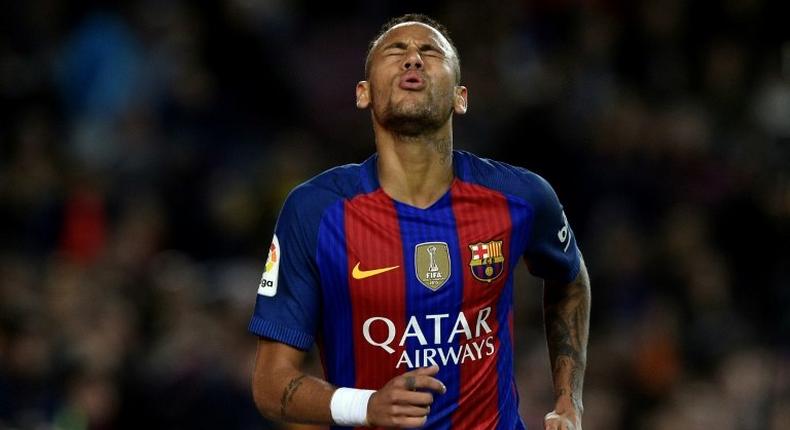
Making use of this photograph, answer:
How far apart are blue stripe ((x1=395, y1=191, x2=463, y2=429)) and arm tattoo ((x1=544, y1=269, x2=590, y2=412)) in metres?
0.55

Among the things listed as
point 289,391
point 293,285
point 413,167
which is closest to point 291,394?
point 289,391

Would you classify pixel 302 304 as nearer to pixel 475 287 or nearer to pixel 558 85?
pixel 475 287

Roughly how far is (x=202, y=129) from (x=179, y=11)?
1.35 metres

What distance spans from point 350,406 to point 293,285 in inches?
20.1

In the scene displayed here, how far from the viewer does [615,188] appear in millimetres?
10625

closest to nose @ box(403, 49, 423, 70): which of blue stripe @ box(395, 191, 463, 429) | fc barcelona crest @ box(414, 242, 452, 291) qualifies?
blue stripe @ box(395, 191, 463, 429)

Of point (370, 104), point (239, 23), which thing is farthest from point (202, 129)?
point (370, 104)

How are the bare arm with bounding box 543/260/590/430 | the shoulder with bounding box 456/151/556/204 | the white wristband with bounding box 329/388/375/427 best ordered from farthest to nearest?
the bare arm with bounding box 543/260/590/430
the shoulder with bounding box 456/151/556/204
the white wristband with bounding box 329/388/375/427

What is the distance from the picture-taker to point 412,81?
15.6 ft

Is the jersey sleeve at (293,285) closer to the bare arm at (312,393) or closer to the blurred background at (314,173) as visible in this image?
the bare arm at (312,393)

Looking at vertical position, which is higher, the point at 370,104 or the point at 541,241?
the point at 370,104

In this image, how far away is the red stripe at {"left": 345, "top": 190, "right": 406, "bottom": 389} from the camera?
4.62 m

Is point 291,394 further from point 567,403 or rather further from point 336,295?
point 567,403

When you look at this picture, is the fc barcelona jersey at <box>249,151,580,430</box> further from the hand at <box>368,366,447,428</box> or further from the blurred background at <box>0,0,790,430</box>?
the blurred background at <box>0,0,790,430</box>
